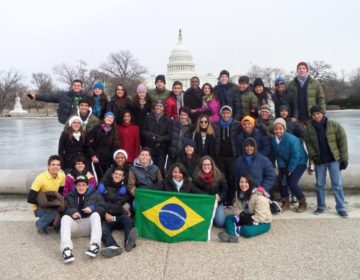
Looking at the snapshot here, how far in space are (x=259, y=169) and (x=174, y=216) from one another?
1598 millimetres

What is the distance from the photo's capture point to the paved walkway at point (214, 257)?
374cm

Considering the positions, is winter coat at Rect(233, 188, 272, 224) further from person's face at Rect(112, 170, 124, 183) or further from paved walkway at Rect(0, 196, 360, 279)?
person's face at Rect(112, 170, 124, 183)

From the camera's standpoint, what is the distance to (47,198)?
5.05 m

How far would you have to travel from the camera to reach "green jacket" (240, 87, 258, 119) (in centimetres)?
682

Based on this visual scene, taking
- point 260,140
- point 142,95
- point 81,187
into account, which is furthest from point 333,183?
point 81,187

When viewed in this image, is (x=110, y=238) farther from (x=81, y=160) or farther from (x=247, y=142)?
(x=247, y=142)

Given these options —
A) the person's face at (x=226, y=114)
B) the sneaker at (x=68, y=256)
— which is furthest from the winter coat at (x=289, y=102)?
the sneaker at (x=68, y=256)

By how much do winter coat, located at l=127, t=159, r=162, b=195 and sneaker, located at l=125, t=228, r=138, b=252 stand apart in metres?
0.92

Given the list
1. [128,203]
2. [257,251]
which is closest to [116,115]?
[128,203]

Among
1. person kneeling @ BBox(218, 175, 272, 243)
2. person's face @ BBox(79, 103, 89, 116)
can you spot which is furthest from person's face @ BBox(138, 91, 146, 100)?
person kneeling @ BBox(218, 175, 272, 243)

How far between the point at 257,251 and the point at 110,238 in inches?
69.2

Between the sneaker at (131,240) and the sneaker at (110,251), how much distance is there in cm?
15

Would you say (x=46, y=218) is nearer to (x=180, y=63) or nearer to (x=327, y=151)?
(x=327, y=151)

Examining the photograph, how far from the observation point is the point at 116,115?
21.5ft
